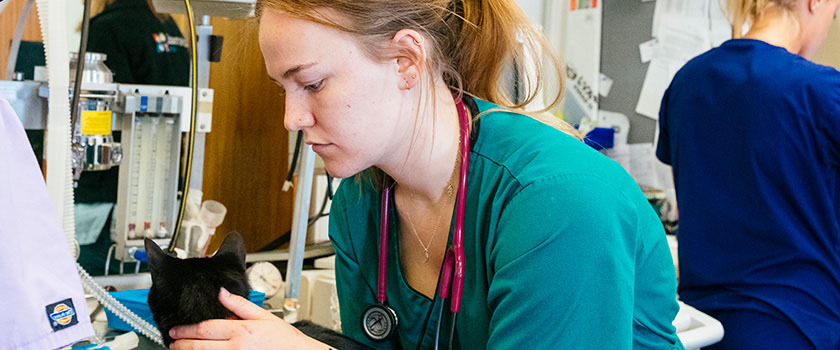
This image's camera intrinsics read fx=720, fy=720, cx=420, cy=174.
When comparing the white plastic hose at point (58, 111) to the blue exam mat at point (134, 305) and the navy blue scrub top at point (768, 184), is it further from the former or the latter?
the navy blue scrub top at point (768, 184)

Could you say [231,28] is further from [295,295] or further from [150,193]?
[295,295]

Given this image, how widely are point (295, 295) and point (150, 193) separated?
1.28 feet

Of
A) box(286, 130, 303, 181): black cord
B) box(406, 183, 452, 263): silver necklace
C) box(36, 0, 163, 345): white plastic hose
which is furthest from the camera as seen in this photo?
box(286, 130, 303, 181): black cord

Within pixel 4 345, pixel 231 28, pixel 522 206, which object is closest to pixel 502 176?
pixel 522 206

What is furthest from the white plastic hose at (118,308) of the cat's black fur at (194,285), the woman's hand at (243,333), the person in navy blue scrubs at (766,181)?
the person in navy blue scrubs at (766,181)

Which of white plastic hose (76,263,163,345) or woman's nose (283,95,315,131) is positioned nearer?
woman's nose (283,95,315,131)

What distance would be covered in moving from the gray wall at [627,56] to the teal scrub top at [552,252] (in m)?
1.99

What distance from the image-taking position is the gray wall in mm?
2801

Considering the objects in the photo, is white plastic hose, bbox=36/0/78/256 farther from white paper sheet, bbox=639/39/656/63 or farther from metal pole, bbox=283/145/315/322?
white paper sheet, bbox=639/39/656/63

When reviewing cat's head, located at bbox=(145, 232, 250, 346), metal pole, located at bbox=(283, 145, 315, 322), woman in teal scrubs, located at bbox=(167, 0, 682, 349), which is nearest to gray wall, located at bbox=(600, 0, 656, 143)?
metal pole, located at bbox=(283, 145, 315, 322)

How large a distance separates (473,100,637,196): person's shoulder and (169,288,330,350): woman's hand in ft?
1.07

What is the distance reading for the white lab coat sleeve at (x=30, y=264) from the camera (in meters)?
0.89

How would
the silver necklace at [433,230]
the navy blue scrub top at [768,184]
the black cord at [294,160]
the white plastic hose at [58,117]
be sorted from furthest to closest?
the black cord at [294,160] < the navy blue scrub top at [768,184] < the white plastic hose at [58,117] < the silver necklace at [433,230]

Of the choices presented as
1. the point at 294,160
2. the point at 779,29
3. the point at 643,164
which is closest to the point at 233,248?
the point at 294,160
